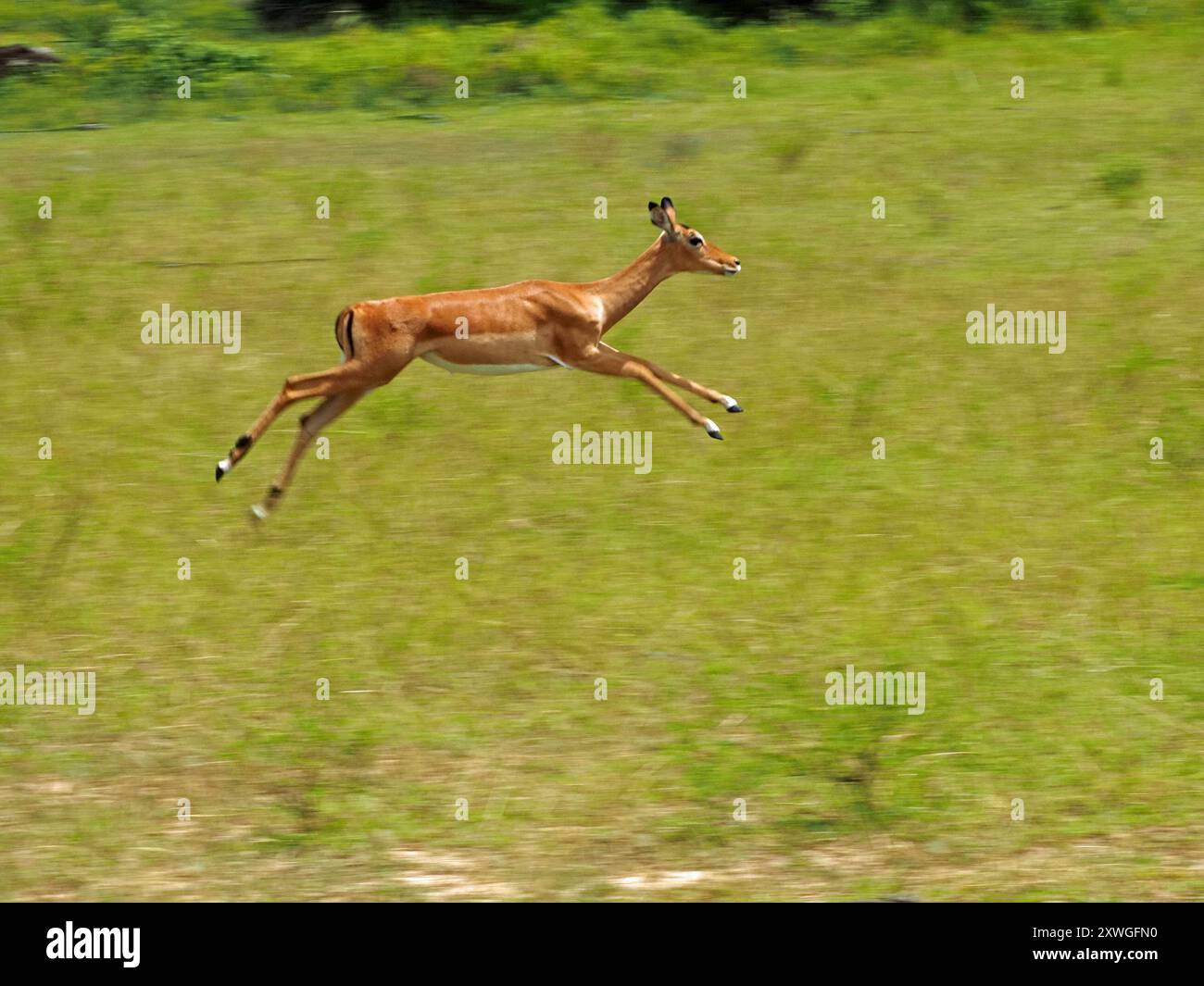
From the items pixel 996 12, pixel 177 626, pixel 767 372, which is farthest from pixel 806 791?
pixel 996 12

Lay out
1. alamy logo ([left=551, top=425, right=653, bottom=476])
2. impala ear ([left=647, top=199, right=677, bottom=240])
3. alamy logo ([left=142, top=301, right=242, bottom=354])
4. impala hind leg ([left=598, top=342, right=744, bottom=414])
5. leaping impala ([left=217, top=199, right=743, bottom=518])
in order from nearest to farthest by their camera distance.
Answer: leaping impala ([left=217, top=199, right=743, bottom=518]) < impala hind leg ([left=598, top=342, right=744, bottom=414]) < impala ear ([left=647, top=199, right=677, bottom=240]) < alamy logo ([left=551, top=425, right=653, bottom=476]) < alamy logo ([left=142, top=301, right=242, bottom=354])

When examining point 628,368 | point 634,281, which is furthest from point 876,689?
point 634,281

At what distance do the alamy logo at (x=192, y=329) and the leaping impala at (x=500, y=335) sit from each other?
3252mm

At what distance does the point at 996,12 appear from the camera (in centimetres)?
2075

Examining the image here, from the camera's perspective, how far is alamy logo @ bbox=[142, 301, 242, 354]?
48.1ft

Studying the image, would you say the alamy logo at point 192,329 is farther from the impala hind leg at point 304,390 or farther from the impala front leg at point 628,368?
the impala front leg at point 628,368

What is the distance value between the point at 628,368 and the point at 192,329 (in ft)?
15.2

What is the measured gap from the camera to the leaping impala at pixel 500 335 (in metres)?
11.2

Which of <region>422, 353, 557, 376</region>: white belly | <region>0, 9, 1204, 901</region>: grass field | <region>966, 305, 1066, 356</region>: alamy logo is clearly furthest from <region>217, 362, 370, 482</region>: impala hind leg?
<region>966, 305, 1066, 356</region>: alamy logo

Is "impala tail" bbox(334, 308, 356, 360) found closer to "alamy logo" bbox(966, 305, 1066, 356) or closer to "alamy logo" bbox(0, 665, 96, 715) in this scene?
"alamy logo" bbox(0, 665, 96, 715)

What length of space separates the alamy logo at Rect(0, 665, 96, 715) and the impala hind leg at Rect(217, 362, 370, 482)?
1.29 meters

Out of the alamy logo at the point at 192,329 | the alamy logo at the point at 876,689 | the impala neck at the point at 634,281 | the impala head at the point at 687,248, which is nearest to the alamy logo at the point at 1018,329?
the impala head at the point at 687,248

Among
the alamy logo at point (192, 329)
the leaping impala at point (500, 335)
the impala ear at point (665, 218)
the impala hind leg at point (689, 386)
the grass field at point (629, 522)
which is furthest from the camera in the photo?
the alamy logo at point (192, 329)

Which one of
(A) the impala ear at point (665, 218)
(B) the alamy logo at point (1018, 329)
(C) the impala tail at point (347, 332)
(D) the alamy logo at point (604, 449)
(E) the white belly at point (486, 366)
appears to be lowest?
(D) the alamy logo at point (604, 449)
